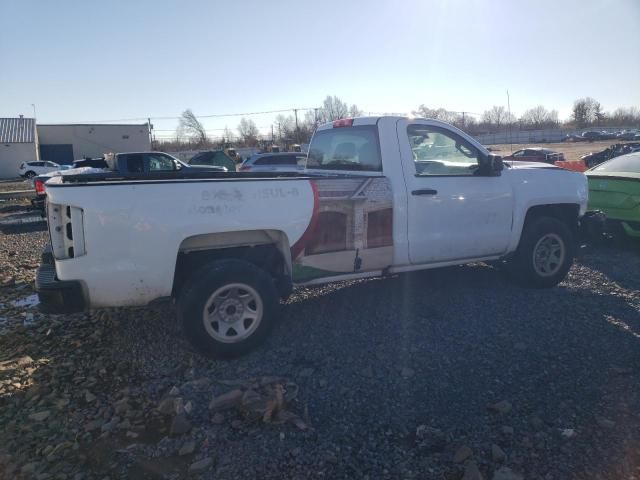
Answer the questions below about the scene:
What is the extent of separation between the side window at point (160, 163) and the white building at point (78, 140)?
39462 mm

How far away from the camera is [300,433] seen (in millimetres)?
3123

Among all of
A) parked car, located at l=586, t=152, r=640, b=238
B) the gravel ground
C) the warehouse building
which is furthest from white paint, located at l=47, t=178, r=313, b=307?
the warehouse building

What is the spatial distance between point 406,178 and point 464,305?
1586mm

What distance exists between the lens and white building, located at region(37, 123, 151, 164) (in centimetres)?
5159

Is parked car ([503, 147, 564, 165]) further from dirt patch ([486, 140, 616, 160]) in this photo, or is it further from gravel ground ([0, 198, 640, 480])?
gravel ground ([0, 198, 640, 480])

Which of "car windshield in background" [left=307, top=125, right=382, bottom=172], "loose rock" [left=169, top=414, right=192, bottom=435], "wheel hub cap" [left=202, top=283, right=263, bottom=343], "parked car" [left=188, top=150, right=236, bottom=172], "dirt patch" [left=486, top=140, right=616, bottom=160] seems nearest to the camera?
"loose rock" [left=169, top=414, right=192, bottom=435]

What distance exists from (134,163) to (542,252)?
535 inches

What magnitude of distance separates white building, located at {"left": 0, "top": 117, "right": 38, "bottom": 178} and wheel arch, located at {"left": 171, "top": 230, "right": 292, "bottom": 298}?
50499mm

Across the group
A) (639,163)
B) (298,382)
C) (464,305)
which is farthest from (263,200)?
(639,163)

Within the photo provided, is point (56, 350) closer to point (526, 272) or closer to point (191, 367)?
point (191, 367)

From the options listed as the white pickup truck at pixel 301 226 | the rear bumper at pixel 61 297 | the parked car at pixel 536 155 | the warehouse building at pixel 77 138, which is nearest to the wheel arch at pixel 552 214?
the white pickup truck at pixel 301 226

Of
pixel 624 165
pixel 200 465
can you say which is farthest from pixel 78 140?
pixel 200 465

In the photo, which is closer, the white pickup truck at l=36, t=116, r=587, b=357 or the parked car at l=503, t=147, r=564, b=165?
the white pickup truck at l=36, t=116, r=587, b=357

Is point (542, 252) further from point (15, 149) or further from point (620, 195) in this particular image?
point (15, 149)
